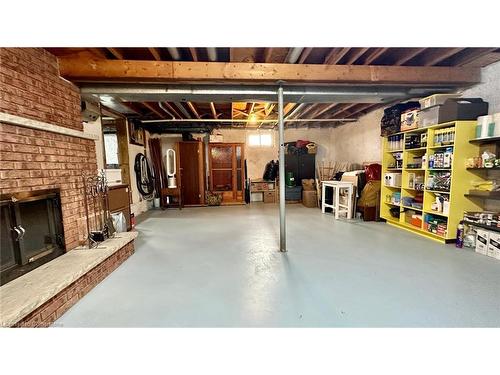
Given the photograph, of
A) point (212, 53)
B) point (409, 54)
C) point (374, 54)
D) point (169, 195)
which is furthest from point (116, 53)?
point (169, 195)

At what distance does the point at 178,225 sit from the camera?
4.60m

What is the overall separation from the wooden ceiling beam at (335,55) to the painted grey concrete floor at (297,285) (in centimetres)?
267

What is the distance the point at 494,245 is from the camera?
8.94 ft

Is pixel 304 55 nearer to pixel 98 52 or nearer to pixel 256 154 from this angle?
pixel 98 52

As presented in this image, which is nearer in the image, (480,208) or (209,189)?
(480,208)

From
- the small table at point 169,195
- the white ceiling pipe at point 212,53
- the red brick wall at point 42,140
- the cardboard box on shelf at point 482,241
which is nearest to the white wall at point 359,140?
the cardboard box on shelf at point 482,241

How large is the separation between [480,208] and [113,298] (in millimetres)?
4949

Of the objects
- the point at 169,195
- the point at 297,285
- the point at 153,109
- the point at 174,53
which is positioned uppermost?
the point at 174,53

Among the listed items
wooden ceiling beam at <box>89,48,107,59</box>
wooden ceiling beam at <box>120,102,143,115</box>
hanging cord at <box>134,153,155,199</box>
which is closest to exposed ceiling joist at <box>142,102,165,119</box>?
wooden ceiling beam at <box>120,102,143,115</box>

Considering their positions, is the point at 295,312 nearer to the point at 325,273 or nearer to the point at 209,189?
the point at 325,273

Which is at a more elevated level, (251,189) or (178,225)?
(251,189)

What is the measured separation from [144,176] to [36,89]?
4.16m

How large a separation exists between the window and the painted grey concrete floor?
4.77 m

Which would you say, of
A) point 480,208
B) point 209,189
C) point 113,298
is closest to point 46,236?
point 113,298
